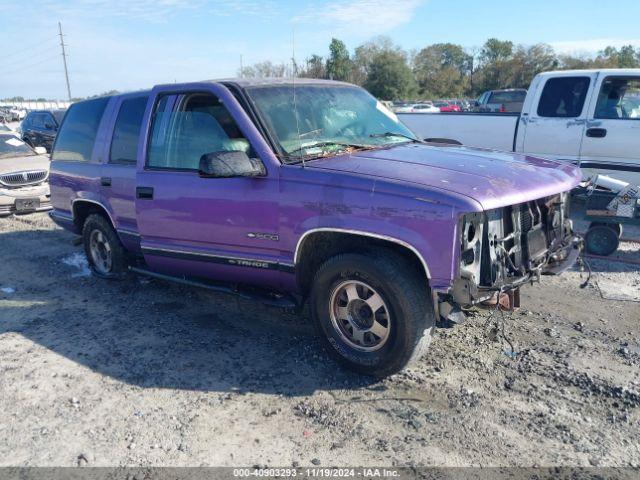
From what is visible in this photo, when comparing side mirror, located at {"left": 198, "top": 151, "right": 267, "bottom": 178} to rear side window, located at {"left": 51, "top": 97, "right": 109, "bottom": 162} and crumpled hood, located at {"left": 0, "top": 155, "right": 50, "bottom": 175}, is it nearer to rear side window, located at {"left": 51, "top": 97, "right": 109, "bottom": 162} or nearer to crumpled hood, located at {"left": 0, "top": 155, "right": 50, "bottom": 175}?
rear side window, located at {"left": 51, "top": 97, "right": 109, "bottom": 162}

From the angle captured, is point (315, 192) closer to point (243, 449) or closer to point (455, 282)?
point (455, 282)

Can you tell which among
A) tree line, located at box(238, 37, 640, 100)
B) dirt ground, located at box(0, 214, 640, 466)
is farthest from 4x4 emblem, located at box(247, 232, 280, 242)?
tree line, located at box(238, 37, 640, 100)

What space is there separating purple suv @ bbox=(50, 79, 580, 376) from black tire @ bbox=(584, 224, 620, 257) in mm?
2344

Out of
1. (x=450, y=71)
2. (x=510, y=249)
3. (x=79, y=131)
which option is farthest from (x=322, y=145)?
(x=450, y=71)

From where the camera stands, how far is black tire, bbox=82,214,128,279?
222 inches

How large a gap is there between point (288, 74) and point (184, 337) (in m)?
2.68

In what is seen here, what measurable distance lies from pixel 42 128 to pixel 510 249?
18503 mm

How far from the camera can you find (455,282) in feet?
10.6

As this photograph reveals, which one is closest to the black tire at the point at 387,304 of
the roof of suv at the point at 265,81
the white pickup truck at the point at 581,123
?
the roof of suv at the point at 265,81

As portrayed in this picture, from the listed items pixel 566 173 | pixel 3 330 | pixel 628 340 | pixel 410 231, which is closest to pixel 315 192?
pixel 410 231

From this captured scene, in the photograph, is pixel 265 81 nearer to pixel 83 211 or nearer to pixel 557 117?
pixel 83 211

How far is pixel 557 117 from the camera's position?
8.35 meters

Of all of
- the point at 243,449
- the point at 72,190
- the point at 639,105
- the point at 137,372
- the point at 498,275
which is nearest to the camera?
the point at 243,449

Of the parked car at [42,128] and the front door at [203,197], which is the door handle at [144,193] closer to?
the front door at [203,197]
